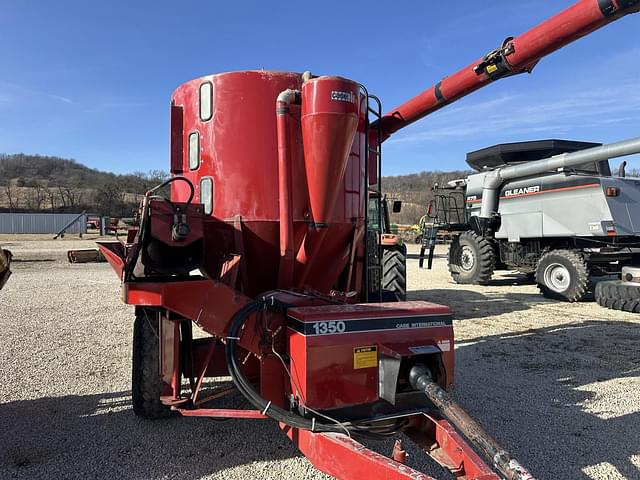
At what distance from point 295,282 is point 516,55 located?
3.03 metres

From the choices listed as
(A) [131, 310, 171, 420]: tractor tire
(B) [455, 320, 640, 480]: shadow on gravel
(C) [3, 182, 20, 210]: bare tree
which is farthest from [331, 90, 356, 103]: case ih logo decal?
(C) [3, 182, 20, 210]: bare tree

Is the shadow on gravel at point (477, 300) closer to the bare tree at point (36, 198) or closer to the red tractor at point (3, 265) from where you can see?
the red tractor at point (3, 265)

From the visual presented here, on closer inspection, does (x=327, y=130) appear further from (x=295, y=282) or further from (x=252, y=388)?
(x=252, y=388)

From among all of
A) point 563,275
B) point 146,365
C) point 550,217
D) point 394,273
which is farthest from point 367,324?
point 550,217

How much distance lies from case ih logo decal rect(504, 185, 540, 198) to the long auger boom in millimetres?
6682

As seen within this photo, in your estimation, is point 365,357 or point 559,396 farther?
point 559,396

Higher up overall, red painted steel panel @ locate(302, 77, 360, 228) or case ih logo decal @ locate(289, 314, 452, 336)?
red painted steel panel @ locate(302, 77, 360, 228)

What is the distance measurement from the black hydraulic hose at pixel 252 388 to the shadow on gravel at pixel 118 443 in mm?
669

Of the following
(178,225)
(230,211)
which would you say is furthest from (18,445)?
(230,211)

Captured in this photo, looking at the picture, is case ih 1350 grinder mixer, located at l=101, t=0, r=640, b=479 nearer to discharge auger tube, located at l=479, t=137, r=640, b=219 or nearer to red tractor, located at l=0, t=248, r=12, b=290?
red tractor, located at l=0, t=248, r=12, b=290

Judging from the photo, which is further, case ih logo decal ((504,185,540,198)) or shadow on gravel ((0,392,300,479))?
case ih logo decal ((504,185,540,198))

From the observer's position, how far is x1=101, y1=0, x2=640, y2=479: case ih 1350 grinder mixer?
9.91 feet

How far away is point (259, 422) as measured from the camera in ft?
13.5

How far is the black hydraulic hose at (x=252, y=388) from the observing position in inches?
116
